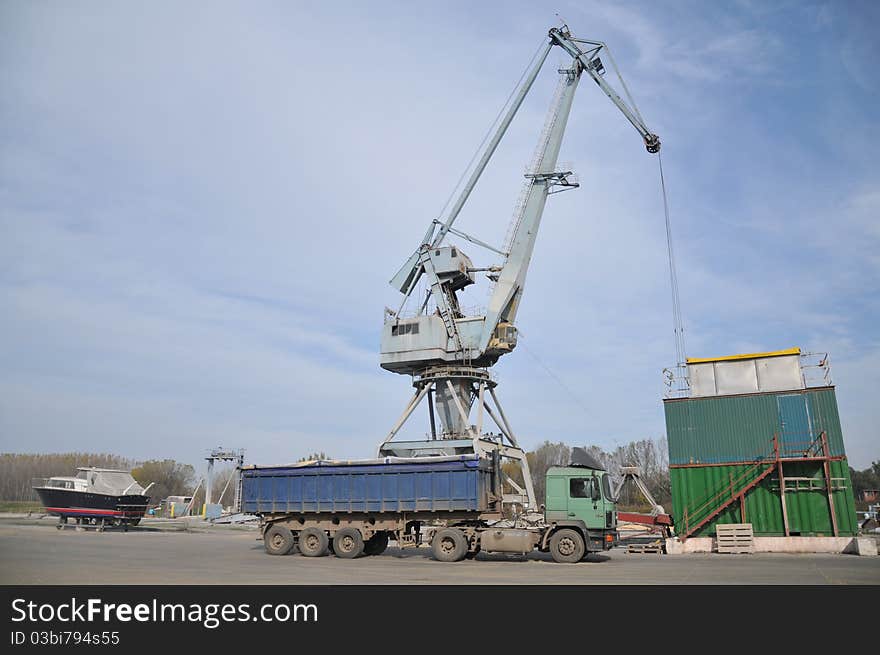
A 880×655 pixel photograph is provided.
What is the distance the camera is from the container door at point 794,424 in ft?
81.6

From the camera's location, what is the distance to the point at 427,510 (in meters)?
20.9

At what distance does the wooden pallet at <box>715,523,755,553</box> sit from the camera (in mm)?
23578

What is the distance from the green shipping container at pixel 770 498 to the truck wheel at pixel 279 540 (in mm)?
15447

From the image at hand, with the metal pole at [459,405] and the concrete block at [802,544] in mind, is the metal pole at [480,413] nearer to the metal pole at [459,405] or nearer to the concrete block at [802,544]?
the metal pole at [459,405]

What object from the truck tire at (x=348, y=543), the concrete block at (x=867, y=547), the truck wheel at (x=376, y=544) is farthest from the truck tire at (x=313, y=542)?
the concrete block at (x=867, y=547)

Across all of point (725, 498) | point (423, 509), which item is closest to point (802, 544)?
point (725, 498)

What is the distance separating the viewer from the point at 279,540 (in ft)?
73.9

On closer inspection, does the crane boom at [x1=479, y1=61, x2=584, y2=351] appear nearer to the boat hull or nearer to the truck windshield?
the truck windshield

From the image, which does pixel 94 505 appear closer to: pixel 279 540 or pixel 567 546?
pixel 279 540

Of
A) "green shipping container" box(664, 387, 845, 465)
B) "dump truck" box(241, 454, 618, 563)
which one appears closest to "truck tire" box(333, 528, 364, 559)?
"dump truck" box(241, 454, 618, 563)

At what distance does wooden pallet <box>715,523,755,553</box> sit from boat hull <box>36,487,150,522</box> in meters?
34.2
